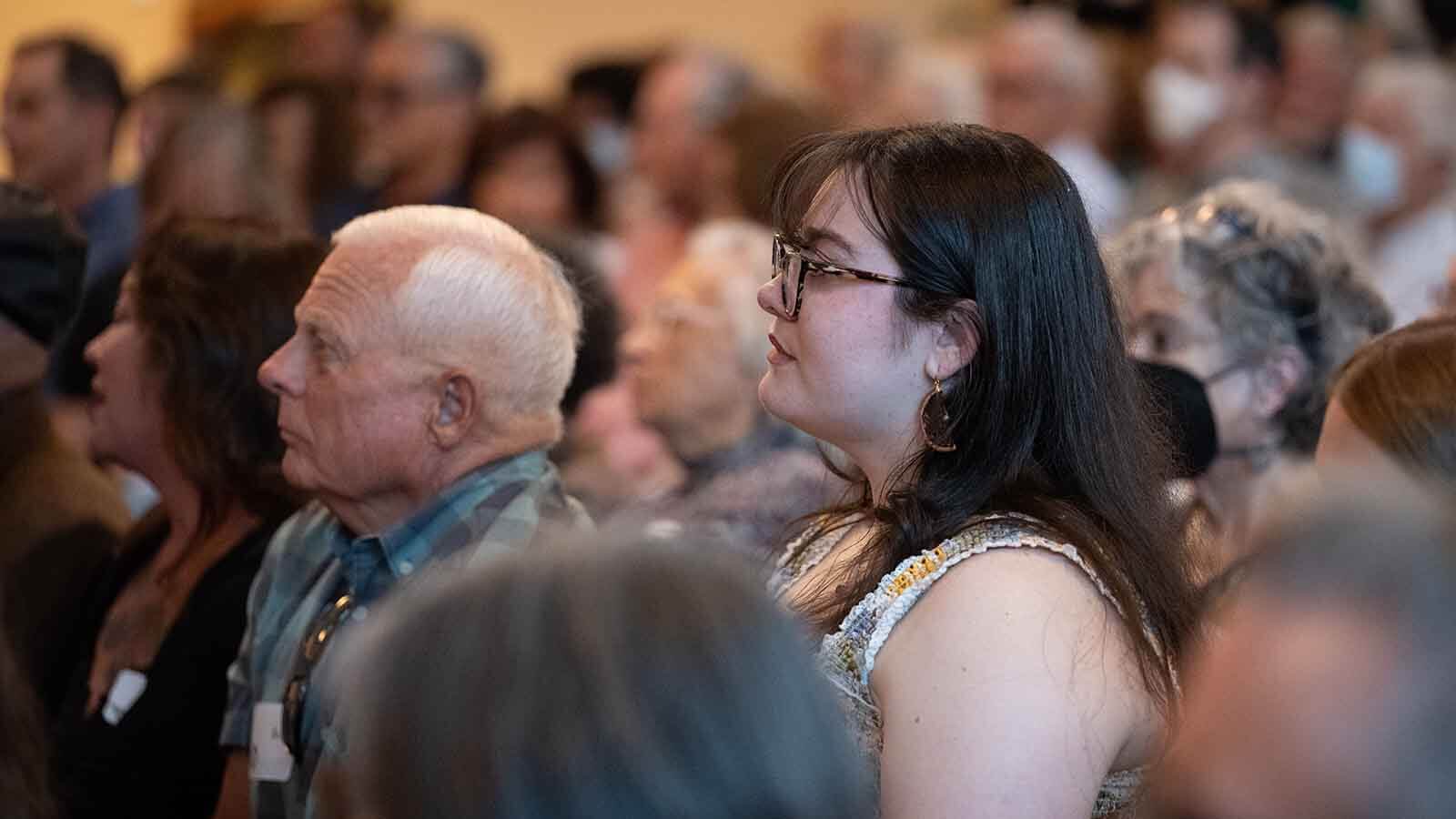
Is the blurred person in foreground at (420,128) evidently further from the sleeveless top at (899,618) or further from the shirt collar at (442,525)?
the sleeveless top at (899,618)

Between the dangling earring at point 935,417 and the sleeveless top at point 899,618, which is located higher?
the dangling earring at point 935,417

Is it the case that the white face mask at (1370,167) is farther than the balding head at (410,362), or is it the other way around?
the white face mask at (1370,167)

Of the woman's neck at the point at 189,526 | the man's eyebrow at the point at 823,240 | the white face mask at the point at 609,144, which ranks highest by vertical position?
the man's eyebrow at the point at 823,240

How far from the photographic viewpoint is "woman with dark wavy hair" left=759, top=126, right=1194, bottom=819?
5.63 feet

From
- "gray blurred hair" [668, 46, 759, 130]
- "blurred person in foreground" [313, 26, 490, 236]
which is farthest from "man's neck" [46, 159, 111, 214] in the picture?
"gray blurred hair" [668, 46, 759, 130]

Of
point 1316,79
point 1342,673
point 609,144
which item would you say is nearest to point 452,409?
point 1342,673

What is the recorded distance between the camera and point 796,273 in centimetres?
193

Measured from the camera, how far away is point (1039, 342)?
6.06 ft

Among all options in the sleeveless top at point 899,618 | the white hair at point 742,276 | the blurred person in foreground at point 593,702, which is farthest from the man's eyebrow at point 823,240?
the white hair at point 742,276

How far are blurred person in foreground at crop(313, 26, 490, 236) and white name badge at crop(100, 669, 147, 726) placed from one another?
3.05 meters

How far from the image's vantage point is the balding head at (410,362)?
86.0 inches

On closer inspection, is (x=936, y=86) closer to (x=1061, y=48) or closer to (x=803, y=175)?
(x=1061, y=48)

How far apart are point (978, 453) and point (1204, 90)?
4985 mm

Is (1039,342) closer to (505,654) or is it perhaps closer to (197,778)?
(505,654)
